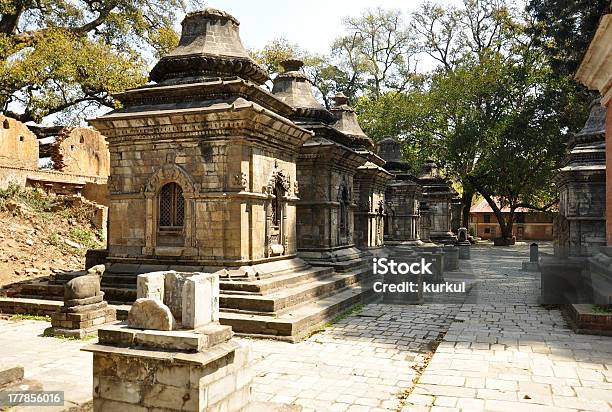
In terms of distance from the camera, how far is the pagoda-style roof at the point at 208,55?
1046 cm

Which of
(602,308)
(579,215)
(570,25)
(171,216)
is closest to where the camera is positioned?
(602,308)

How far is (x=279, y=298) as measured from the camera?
8875mm

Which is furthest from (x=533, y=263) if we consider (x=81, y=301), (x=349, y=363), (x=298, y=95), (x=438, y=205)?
(x=81, y=301)

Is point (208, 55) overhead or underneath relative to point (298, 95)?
underneath

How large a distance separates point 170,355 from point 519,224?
54166mm

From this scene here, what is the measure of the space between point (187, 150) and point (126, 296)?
124 inches

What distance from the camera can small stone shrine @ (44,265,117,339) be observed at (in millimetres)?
8367

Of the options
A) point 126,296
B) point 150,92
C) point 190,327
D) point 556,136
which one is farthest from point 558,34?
point 190,327

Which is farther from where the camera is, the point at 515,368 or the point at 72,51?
the point at 72,51

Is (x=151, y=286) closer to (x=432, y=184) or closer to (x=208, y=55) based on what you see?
(x=208, y=55)

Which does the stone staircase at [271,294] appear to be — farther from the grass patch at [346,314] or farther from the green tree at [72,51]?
the green tree at [72,51]

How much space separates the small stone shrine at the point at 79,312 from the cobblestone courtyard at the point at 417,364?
32 centimetres

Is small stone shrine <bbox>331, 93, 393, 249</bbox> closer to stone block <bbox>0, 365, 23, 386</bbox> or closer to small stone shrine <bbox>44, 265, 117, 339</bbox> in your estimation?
small stone shrine <bbox>44, 265, 117, 339</bbox>

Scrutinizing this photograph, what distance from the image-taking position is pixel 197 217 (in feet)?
31.9
